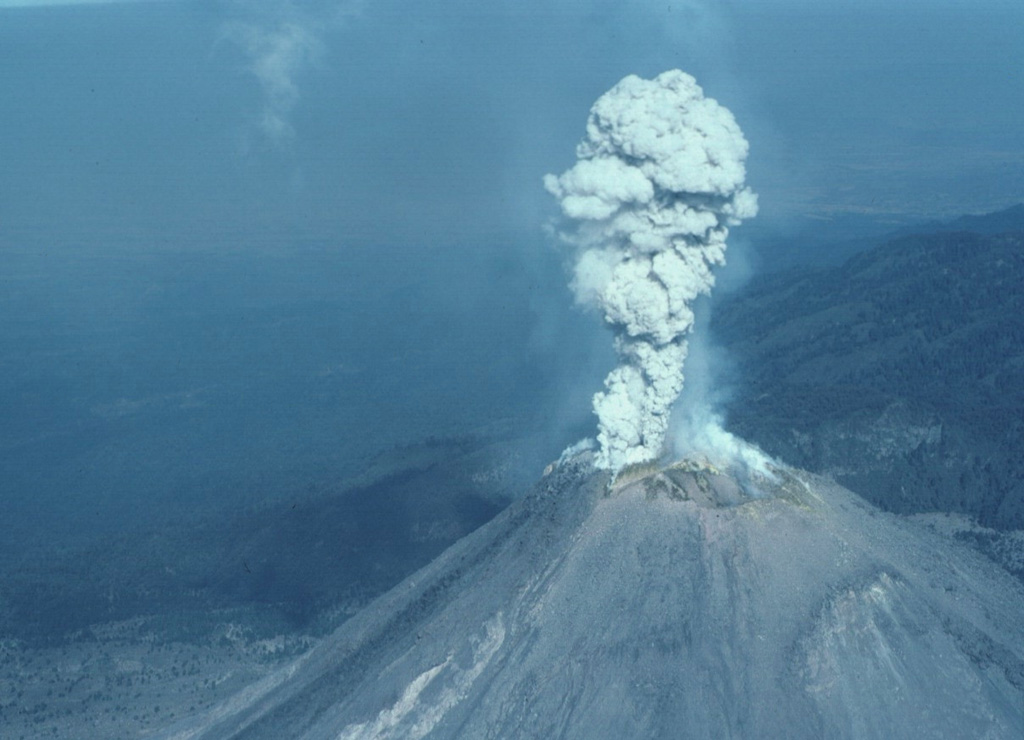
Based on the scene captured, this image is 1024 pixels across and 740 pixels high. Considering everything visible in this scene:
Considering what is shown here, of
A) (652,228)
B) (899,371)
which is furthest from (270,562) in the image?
(899,371)

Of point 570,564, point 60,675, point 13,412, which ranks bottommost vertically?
point 60,675

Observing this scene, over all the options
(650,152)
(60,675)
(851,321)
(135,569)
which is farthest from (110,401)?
(650,152)

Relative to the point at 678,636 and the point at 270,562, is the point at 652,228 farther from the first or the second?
the point at 270,562

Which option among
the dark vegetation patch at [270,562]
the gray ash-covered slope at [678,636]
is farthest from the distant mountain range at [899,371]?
the gray ash-covered slope at [678,636]

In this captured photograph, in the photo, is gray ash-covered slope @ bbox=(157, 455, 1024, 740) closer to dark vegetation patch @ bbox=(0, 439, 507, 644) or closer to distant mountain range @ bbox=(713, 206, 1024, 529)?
dark vegetation patch @ bbox=(0, 439, 507, 644)

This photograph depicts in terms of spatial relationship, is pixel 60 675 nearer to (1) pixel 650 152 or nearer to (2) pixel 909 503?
(1) pixel 650 152

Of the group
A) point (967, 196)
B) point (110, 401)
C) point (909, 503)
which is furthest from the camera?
point (967, 196)

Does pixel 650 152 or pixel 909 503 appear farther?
pixel 909 503

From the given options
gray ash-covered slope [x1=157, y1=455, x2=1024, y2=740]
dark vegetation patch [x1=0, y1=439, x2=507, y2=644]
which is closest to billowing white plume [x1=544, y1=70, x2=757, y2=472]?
gray ash-covered slope [x1=157, y1=455, x2=1024, y2=740]
